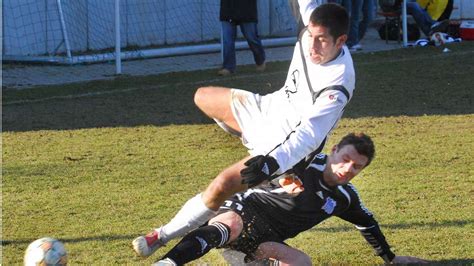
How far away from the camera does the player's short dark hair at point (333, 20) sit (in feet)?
19.8

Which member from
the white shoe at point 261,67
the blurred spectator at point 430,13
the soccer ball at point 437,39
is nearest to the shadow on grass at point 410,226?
the white shoe at point 261,67

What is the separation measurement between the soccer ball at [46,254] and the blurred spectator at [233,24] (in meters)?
9.08

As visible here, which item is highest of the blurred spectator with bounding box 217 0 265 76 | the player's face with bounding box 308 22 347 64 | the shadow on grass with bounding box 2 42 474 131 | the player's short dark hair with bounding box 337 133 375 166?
the player's face with bounding box 308 22 347 64

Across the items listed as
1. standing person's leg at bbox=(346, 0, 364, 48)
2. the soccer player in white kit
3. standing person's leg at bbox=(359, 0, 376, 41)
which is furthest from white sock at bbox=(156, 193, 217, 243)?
standing person's leg at bbox=(359, 0, 376, 41)

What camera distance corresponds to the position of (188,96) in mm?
12906

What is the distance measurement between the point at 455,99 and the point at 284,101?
6918mm

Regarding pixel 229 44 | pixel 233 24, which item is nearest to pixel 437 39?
pixel 233 24

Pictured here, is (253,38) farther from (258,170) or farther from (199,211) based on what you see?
(258,170)

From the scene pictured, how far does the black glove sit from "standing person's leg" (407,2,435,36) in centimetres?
1366

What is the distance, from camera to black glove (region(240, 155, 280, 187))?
18.2 feet

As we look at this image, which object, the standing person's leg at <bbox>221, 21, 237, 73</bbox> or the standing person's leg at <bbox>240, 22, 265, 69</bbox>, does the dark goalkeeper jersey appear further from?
the standing person's leg at <bbox>240, 22, 265, 69</bbox>

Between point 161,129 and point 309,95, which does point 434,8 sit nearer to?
point 161,129

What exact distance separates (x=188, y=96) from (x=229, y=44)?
203 centimetres

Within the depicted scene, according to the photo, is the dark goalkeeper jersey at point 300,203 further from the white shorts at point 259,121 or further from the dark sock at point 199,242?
the dark sock at point 199,242
